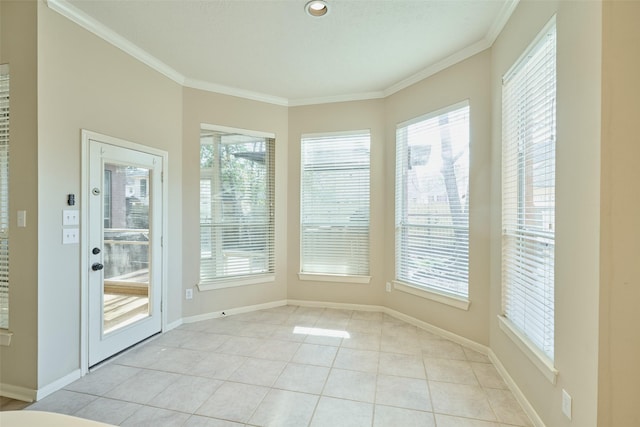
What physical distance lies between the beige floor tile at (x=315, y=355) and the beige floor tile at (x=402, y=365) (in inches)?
18.4

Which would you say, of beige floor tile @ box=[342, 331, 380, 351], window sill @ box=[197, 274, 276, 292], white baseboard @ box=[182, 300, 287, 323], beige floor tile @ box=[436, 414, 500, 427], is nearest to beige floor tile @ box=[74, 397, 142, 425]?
white baseboard @ box=[182, 300, 287, 323]

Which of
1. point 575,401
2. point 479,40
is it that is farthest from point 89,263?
point 479,40

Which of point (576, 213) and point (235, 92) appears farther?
point (235, 92)

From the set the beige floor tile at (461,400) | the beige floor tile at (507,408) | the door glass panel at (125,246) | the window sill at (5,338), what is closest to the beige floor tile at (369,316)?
the beige floor tile at (461,400)

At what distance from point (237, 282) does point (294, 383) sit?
1873 millimetres

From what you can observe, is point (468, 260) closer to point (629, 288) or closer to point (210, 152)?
point (629, 288)

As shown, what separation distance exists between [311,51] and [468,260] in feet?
8.61

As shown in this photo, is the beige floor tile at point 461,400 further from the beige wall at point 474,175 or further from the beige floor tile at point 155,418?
the beige floor tile at point 155,418

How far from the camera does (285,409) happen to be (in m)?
2.05

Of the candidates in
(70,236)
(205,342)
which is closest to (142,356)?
(205,342)

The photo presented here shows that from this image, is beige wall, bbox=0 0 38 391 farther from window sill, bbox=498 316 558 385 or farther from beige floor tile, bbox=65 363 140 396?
window sill, bbox=498 316 558 385

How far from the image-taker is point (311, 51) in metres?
2.96

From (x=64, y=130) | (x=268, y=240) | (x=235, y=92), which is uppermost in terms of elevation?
(x=235, y=92)

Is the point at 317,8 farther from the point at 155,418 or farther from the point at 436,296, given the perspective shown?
the point at 155,418
